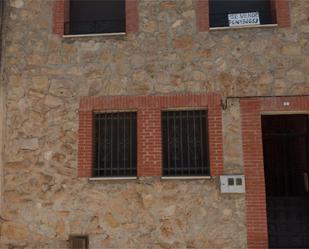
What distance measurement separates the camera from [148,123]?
30.1ft

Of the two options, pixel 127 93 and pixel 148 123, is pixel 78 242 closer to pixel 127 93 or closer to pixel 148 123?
pixel 148 123

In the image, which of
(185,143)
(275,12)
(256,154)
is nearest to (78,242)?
(185,143)

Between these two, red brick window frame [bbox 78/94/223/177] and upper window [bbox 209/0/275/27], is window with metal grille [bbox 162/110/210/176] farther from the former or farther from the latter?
upper window [bbox 209/0/275/27]

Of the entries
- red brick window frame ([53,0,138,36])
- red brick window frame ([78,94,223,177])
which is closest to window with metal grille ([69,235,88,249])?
red brick window frame ([78,94,223,177])

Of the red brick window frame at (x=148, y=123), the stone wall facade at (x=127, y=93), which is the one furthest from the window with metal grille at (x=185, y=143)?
the stone wall facade at (x=127, y=93)

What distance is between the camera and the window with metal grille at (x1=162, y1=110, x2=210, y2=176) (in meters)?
9.10

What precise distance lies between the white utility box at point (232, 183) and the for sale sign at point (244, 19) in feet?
11.2

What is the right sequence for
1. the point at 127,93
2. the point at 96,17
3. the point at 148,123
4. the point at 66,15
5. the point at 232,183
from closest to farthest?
the point at 232,183 → the point at 148,123 → the point at 127,93 → the point at 66,15 → the point at 96,17

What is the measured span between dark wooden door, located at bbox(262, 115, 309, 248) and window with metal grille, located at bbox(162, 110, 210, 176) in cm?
211

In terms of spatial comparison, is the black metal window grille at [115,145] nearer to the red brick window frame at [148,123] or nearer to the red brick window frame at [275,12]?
the red brick window frame at [148,123]

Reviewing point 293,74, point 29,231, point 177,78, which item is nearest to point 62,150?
point 29,231

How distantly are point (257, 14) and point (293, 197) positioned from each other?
450cm

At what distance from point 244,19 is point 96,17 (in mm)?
3491

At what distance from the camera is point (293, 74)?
29.7 feet
